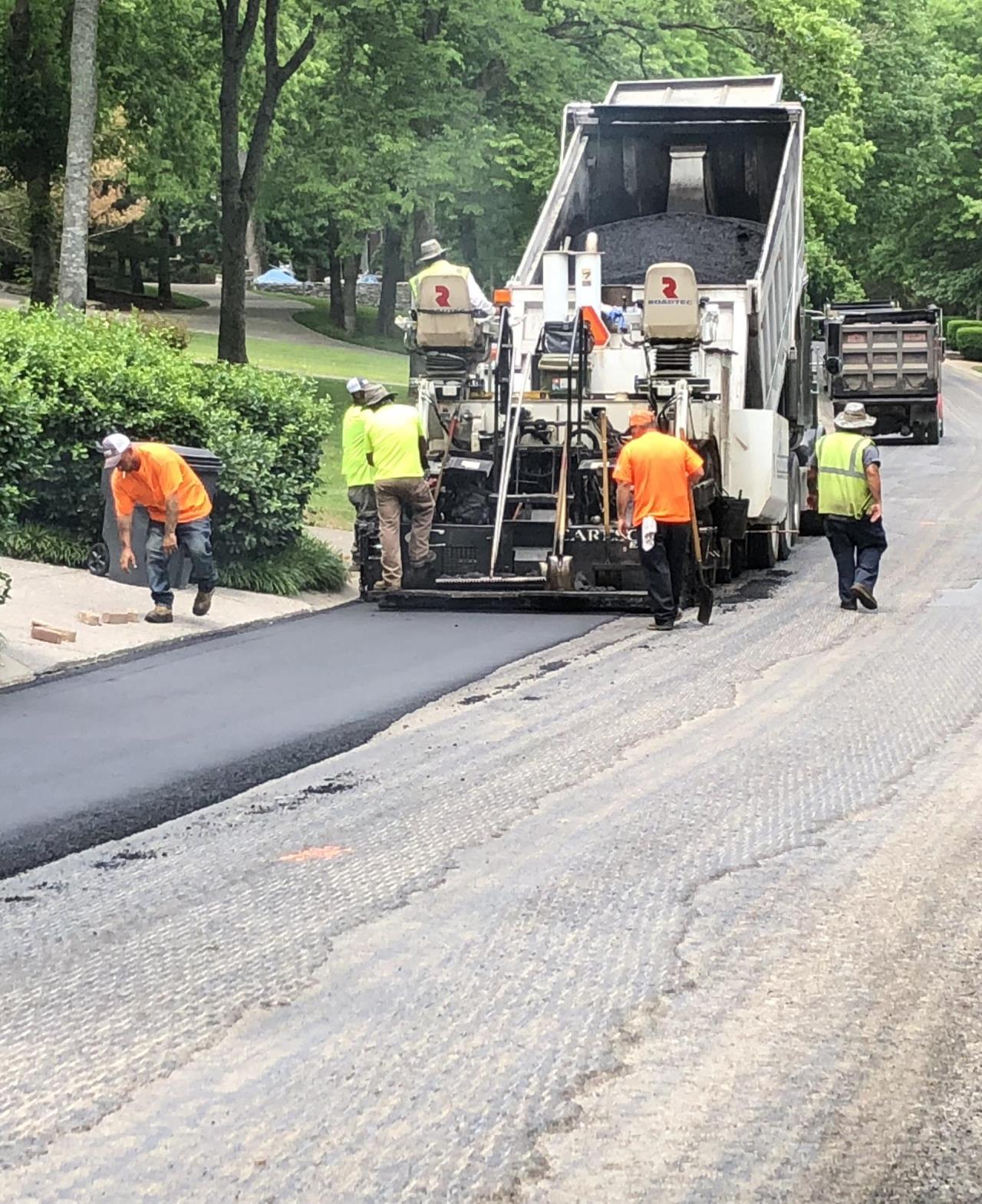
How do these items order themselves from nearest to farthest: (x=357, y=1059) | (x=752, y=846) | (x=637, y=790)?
1. (x=357, y=1059)
2. (x=752, y=846)
3. (x=637, y=790)

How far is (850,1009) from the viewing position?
16.3 ft

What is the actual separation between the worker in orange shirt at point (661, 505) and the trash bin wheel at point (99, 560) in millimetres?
3877

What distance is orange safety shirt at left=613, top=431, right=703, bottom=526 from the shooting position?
12945 mm

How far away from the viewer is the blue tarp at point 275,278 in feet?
236

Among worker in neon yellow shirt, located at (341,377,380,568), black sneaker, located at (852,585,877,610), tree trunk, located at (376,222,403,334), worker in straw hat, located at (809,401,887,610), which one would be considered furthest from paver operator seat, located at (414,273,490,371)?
tree trunk, located at (376,222,403,334)

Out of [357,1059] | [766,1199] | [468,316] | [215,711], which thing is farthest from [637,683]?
[766,1199]

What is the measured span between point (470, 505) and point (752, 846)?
7932 millimetres

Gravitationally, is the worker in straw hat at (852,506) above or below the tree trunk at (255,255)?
below

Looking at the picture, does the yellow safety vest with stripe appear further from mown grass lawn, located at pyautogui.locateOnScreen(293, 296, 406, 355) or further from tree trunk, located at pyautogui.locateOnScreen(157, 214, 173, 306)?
tree trunk, located at pyautogui.locateOnScreen(157, 214, 173, 306)

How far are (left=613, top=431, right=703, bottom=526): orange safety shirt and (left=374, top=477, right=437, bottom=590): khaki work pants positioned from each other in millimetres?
1757

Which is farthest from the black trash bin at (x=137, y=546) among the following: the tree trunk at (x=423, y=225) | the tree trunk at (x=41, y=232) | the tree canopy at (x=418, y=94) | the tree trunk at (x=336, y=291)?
the tree trunk at (x=336, y=291)

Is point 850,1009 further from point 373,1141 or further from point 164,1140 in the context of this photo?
point 164,1140

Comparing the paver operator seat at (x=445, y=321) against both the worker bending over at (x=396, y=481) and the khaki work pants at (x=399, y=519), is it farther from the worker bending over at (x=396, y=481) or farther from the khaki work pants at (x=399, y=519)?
the khaki work pants at (x=399, y=519)

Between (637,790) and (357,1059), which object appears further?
(637,790)
